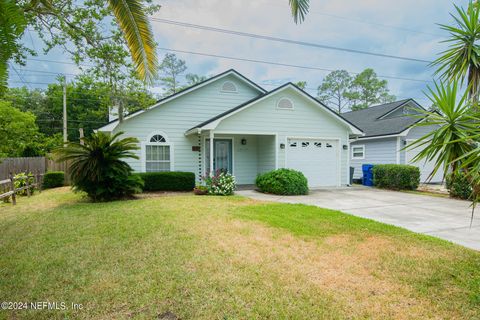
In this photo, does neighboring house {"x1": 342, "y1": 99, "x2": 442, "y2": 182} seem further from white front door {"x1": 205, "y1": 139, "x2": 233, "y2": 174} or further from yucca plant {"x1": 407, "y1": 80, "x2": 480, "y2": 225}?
yucca plant {"x1": 407, "y1": 80, "x2": 480, "y2": 225}

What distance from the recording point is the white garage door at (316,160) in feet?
44.4

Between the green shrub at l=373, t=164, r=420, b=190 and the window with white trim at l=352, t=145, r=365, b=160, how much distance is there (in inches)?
188

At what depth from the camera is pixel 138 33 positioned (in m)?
5.84

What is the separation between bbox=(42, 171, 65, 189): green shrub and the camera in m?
14.9

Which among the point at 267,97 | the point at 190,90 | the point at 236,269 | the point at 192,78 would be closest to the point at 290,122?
the point at 267,97

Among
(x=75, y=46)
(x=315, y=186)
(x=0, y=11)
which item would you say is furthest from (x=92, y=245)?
(x=315, y=186)

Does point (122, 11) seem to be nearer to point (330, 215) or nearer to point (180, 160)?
point (330, 215)

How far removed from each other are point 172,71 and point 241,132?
25.6m

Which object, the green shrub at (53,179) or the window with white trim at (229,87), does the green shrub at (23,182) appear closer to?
the green shrub at (53,179)

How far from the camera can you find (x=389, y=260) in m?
4.23

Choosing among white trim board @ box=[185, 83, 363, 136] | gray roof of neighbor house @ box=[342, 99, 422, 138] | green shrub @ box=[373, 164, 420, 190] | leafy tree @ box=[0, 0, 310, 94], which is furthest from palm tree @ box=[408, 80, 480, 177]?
gray roof of neighbor house @ box=[342, 99, 422, 138]

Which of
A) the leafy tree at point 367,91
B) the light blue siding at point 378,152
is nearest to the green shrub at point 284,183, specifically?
the light blue siding at point 378,152

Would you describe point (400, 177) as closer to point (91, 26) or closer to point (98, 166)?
point (98, 166)

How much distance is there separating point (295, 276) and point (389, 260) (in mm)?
1610
